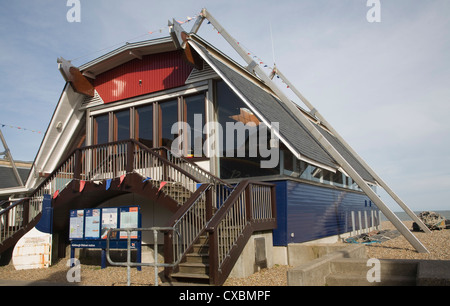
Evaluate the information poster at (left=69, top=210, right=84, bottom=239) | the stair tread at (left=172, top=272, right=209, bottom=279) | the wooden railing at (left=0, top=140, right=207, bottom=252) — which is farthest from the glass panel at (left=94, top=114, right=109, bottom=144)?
the stair tread at (left=172, top=272, right=209, bottom=279)

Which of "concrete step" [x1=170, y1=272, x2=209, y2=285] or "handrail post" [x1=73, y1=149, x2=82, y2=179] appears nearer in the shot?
"concrete step" [x1=170, y1=272, x2=209, y2=285]

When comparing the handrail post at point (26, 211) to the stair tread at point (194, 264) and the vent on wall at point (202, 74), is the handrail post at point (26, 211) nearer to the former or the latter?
the vent on wall at point (202, 74)

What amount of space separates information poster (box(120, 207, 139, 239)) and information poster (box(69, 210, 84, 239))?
153 centimetres

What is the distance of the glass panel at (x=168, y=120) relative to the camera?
12594 millimetres

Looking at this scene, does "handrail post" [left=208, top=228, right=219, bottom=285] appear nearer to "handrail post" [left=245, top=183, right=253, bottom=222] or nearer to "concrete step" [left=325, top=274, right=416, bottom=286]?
"handrail post" [left=245, top=183, right=253, bottom=222]

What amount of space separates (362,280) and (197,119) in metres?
6.89

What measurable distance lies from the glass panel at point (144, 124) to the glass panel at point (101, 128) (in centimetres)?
146

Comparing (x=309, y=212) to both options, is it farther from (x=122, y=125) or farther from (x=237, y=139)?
(x=122, y=125)

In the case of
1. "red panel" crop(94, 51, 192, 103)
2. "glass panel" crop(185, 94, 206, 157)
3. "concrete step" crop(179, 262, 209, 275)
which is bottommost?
"concrete step" crop(179, 262, 209, 275)

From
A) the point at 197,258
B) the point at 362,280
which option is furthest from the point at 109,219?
the point at 362,280

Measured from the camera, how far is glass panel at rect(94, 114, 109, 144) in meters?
14.3

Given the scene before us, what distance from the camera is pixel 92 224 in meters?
11.3

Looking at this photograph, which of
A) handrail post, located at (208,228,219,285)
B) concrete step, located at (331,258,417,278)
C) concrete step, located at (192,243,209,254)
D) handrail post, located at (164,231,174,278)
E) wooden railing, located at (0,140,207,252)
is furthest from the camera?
wooden railing, located at (0,140,207,252)
